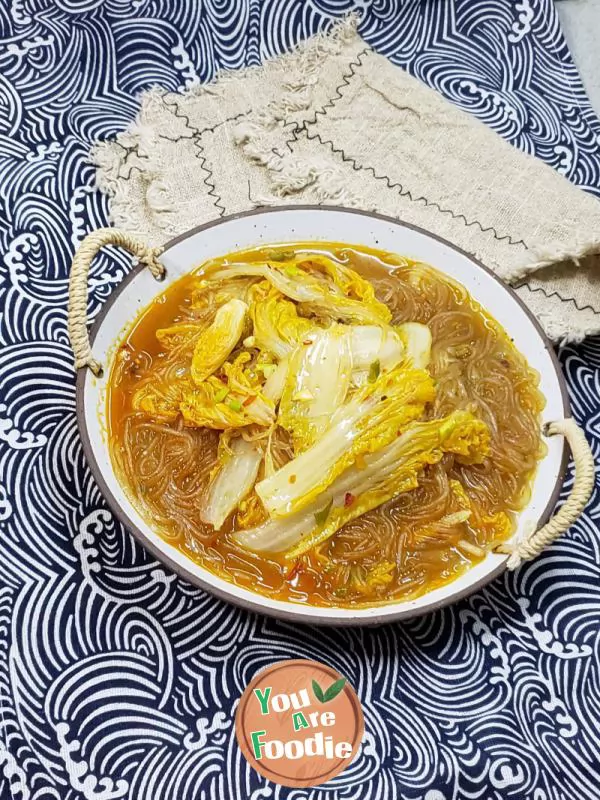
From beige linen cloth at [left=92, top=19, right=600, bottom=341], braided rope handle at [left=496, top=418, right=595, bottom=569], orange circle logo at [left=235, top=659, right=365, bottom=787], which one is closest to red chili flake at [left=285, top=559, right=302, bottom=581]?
orange circle logo at [left=235, top=659, right=365, bottom=787]

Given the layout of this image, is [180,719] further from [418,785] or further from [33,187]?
[33,187]

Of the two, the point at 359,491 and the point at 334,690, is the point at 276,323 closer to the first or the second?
the point at 359,491

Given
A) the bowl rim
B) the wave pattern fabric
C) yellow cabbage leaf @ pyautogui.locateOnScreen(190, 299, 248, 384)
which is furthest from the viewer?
yellow cabbage leaf @ pyautogui.locateOnScreen(190, 299, 248, 384)

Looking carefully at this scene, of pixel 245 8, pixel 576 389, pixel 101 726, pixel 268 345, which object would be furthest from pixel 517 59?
pixel 101 726

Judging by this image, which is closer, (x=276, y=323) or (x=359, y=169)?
(x=276, y=323)

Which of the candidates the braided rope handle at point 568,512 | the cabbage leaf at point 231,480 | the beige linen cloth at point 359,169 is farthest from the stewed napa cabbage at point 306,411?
the beige linen cloth at point 359,169

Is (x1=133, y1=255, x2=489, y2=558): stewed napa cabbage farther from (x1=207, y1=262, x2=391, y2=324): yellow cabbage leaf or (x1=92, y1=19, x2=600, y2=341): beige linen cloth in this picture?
(x1=92, y1=19, x2=600, y2=341): beige linen cloth

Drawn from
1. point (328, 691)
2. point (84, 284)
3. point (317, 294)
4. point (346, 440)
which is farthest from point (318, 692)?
point (84, 284)
